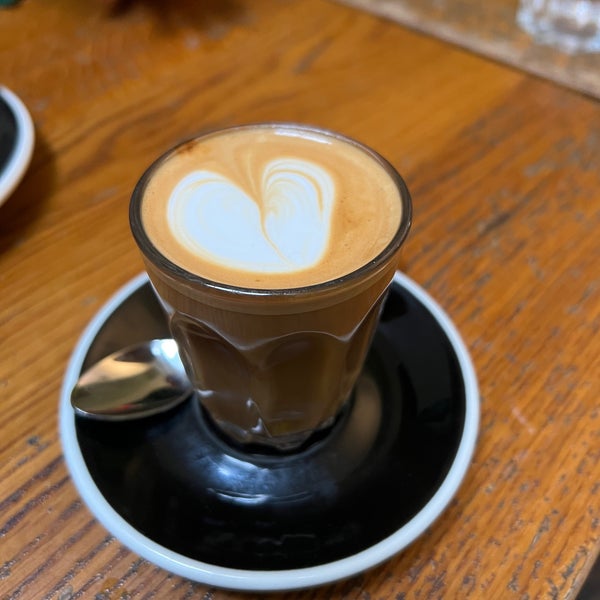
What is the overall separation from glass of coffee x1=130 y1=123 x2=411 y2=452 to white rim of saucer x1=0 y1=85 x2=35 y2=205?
0.26 meters

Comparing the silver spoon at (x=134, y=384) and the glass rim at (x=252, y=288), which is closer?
the glass rim at (x=252, y=288)

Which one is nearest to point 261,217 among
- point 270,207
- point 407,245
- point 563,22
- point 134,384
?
point 270,207

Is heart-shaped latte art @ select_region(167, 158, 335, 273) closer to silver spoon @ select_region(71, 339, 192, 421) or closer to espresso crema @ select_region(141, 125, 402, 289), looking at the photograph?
espresso crema @ select_region(141, 125, 402, 289)

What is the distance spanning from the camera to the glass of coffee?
405 mm

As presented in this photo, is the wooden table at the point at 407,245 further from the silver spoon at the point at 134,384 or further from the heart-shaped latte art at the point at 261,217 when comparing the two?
the heart-shaped latte art at the point at 261,217

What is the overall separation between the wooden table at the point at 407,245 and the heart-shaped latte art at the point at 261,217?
22 cm

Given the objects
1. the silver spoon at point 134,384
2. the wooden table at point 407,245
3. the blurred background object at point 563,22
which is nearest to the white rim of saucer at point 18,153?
the wooden table at point 407,245

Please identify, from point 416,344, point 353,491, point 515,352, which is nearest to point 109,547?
point 353,491

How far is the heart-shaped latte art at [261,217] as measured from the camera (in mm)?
431

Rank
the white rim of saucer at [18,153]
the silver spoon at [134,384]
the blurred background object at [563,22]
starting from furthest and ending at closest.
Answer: the blurred background object at [563,22] → the white rim of saucer at [18,153] → the silver spoon at [134,384]

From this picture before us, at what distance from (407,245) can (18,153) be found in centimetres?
45

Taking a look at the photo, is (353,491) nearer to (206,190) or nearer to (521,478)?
(521,478)

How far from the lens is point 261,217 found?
1.53 feet

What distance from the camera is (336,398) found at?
52 cm
